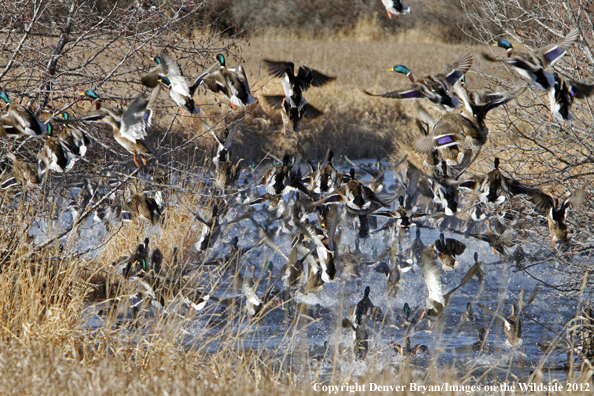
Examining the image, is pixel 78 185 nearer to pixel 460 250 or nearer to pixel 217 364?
pixel 217 364

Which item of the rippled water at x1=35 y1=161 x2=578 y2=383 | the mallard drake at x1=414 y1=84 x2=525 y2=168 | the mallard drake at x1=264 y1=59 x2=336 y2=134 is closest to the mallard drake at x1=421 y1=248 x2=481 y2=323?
the rippled water at x1=35 y1=161 x2=578 y2=383

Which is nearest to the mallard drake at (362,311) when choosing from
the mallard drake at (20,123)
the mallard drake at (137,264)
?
the mallard drake at (137,264)

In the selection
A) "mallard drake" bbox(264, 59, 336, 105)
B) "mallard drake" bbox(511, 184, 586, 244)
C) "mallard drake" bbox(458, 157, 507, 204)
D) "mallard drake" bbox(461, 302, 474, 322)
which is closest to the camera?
"mallard drake" bbox(264, 59, 336, 105)

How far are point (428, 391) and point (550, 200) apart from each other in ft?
8.12

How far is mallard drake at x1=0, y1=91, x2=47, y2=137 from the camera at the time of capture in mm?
3818

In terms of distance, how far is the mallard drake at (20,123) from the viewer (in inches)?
150

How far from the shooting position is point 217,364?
Answer: 386 cm

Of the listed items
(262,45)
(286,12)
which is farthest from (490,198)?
(286,12)

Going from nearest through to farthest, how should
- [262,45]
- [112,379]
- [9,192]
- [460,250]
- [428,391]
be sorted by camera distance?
[112,379] → [428,391] → [9,192] → [460,250] → [262,45]

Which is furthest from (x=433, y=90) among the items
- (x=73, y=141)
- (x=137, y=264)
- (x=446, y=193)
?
(x=137, y=264)

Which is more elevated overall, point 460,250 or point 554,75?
point 554,75

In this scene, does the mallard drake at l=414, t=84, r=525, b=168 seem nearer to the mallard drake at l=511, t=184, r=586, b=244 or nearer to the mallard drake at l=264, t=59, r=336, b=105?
the mallard drake at l=264, t=59, r=336, b=105

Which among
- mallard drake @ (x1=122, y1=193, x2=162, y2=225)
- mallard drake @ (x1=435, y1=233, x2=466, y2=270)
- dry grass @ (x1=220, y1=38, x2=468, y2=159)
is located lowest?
dry grass @ (x1=220, y1=38, x2=468, y2=159)

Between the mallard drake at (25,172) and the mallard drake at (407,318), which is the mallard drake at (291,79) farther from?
the mallard drake at (407,318)
